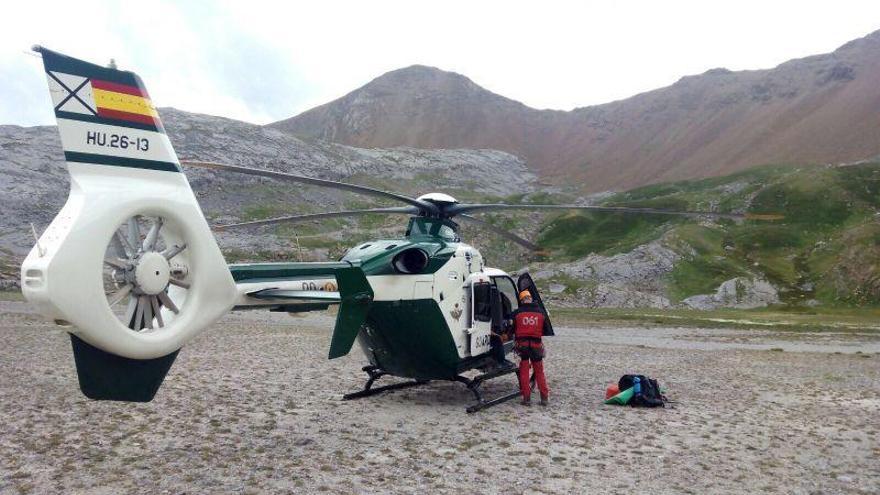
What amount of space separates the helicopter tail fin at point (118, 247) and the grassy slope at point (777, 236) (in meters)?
60.5

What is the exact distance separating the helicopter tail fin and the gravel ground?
1.75 m

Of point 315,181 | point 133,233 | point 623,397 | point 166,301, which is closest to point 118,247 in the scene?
point 133,233

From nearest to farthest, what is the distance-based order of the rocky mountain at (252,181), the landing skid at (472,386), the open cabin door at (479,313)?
the landing skid at (472,386), the open cabin door at (479,313), the rocky mountain at (252,181)

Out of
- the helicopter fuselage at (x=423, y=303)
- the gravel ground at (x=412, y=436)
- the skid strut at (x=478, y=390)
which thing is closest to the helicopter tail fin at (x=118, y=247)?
the gravel ground at (x=412, y=436)

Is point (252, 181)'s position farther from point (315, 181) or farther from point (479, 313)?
point (315, 181)

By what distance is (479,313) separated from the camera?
1342 cm

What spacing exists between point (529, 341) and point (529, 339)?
0.14 feet

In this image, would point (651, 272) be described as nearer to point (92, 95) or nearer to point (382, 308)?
point (382, 308)

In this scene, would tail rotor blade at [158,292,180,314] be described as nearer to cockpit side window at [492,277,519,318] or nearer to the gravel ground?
the gravel ground

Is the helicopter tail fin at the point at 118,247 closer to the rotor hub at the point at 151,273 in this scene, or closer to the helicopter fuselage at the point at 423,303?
the rotor hub at the point at 151,273

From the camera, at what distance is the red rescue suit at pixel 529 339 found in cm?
1327

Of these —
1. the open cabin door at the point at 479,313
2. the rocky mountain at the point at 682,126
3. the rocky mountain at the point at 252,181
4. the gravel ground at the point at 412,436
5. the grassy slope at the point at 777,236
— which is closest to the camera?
the gravel ground at the point at 412,436

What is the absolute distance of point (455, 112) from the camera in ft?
636

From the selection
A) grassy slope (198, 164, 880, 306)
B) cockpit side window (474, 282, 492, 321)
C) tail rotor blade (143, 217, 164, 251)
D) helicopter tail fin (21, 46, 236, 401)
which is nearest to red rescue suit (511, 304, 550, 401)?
cockpit side window (474, 282, 492, 321)
